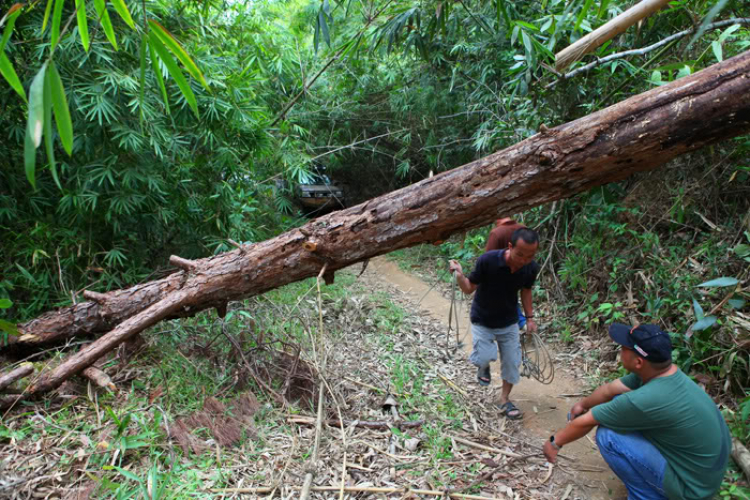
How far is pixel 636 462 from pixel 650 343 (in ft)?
2.04

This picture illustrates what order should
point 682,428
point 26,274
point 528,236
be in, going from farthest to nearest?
point 26,274
point 528,236
point 682,428

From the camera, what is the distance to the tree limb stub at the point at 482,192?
185 centimetres

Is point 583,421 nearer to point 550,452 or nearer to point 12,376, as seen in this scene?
point 550,452

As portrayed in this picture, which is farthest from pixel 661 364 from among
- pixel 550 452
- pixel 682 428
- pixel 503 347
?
pixel 503 347

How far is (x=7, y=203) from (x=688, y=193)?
17.8ft

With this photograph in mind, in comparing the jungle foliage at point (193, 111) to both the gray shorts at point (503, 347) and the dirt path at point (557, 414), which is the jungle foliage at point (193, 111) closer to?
the dirt path at point (557, 414)

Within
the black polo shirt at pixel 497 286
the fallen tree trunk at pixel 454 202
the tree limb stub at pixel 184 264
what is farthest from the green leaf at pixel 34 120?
the black polo shirt at pixel 497 286

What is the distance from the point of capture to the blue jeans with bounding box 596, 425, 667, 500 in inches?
81.7

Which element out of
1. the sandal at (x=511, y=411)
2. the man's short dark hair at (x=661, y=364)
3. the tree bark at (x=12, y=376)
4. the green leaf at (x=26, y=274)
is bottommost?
the sandal at (x=511, y=411)

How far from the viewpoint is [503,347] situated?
124 inches

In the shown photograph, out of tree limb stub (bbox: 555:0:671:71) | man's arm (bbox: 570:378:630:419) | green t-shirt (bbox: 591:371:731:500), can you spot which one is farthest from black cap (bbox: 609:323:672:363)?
tree limb stub (bbox: 555:0:671:71)

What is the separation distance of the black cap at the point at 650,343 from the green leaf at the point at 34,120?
2.38m

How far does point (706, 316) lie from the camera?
8.54 feet

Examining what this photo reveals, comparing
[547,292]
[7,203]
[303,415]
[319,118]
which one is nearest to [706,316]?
[547,292]
